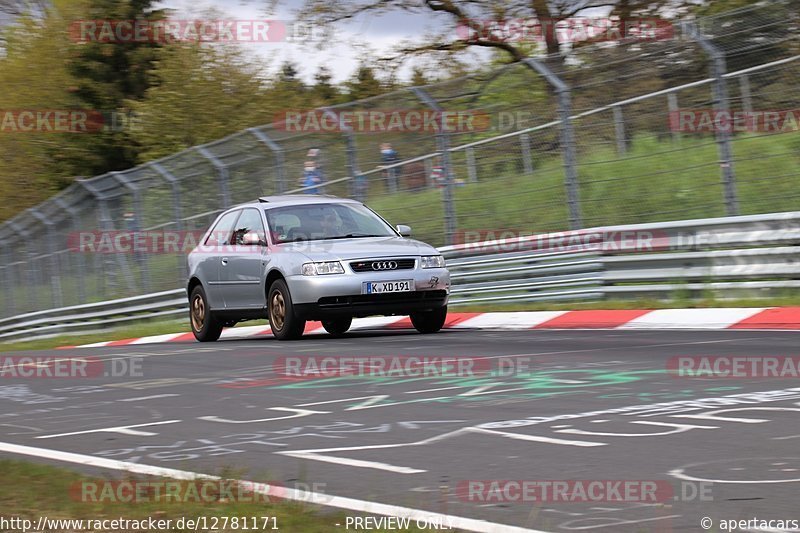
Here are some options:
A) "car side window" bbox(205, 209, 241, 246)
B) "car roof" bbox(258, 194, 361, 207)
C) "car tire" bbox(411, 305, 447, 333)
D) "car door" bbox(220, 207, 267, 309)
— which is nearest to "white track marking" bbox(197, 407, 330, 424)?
"car tire" bbox(411, 305, 447, 333)

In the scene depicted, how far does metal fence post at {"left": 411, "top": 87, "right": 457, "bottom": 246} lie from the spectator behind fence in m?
0.98

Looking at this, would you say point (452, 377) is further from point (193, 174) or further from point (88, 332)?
point (88, 332)

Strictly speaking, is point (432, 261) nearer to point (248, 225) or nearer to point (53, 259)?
point (248, 225)

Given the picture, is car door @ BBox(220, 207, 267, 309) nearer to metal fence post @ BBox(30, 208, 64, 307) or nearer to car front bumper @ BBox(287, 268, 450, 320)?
car front bumper @ BBox(287, 268, 450, 320)

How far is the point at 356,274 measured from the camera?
43.9 ft

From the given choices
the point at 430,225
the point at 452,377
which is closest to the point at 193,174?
the point at 430,225

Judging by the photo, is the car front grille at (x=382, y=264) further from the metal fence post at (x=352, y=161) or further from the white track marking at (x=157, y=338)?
the white track marking at (x=157, y=338)

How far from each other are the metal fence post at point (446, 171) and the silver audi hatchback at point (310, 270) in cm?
273

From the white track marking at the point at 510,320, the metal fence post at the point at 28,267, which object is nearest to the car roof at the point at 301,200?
the white track marking at the point at 510,320

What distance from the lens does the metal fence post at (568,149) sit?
1606 centimetres

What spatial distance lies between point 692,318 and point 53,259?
61.1ft

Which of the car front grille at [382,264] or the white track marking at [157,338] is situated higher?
the car front grille at [382,264]

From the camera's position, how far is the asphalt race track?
4.99m

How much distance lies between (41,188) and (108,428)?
40658 mm
